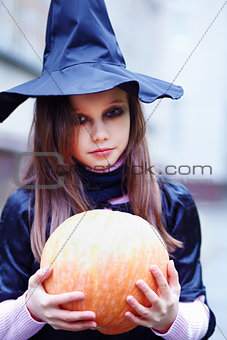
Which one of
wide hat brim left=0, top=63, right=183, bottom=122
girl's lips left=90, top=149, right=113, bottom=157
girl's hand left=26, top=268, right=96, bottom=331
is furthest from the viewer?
girl's lips left=90, top=149, right=113, bottom=157

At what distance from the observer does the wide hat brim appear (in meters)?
0.82

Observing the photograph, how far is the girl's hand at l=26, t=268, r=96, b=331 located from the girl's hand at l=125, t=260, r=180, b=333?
0.24 ft

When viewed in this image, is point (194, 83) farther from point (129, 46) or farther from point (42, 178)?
point (42, 178)

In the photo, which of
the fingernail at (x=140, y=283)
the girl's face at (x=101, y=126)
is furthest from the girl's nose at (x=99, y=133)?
the fingernail at (x=140, y=283)

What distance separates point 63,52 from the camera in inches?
35.7

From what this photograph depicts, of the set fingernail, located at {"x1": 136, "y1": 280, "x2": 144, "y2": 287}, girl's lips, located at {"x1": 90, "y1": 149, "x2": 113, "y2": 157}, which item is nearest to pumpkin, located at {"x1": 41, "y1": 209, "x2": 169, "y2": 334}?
fingernail, located at {"x1": 136, "y1": 280, "x2": 144, "y2": 287}

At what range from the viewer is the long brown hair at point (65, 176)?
0.97 meters

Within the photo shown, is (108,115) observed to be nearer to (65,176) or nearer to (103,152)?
(103,152)

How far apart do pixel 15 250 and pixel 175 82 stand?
4.38m

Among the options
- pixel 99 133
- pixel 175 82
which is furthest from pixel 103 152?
pixel 175 82

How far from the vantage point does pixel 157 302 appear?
0.73 meters

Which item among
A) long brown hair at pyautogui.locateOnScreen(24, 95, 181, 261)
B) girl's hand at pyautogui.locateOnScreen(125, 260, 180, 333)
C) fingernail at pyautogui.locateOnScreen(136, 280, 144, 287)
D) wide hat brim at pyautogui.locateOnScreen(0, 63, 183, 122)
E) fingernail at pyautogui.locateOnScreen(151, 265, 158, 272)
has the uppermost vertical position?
wide hat brim at pyautogui.locateOnScreen(0, 63, 183, 122)

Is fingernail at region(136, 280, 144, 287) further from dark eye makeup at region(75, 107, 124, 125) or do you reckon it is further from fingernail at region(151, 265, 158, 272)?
dark eye makeup at region(75, 107, 124, 125)

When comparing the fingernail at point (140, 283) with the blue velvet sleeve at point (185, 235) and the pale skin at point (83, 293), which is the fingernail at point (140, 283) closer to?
the pale skin at point (83, 293)
